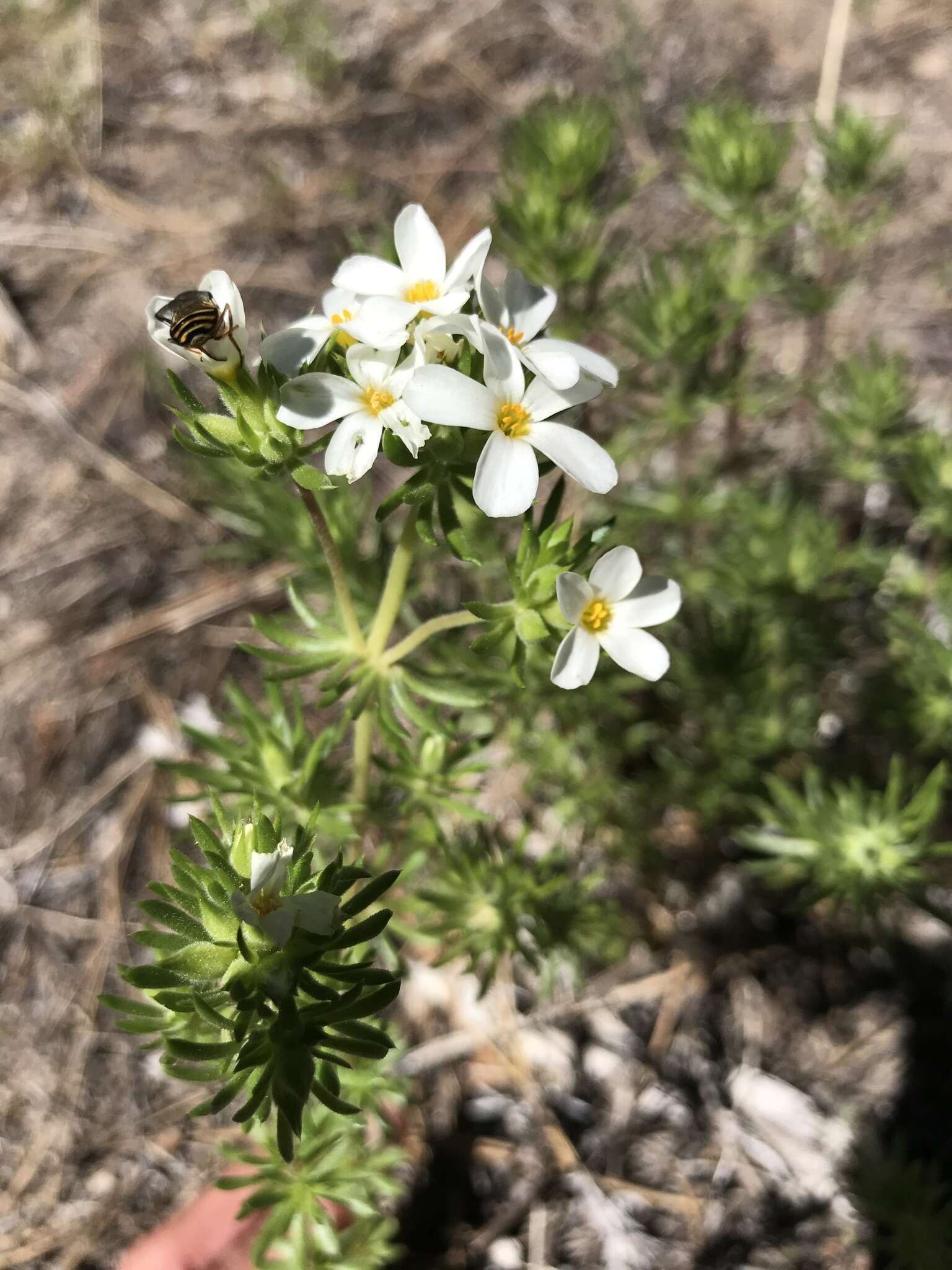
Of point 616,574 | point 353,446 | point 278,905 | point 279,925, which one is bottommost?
point 278,905

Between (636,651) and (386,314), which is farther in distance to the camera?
(636,651)

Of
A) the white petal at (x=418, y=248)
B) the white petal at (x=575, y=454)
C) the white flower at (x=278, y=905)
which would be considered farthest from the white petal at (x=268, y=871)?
the white petal at (x=418, y=248)

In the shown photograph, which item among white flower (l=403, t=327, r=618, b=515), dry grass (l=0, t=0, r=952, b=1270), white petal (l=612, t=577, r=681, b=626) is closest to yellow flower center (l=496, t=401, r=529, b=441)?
white flower (l=403, t=327, r=618, b=515)

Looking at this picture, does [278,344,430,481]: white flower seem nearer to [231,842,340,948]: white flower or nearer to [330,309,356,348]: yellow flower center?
[330,309,356,348]: yellow flower center

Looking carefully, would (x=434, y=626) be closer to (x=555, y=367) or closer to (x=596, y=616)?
(x=596, y=616)

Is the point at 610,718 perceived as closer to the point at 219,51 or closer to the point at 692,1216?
the point at 692,1216

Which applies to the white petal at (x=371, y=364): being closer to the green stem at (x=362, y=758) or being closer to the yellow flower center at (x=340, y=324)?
the yellow flower center at (x=340, y=324)

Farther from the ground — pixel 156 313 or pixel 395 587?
pixel 156 313

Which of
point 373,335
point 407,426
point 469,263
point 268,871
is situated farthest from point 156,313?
point 268,871
